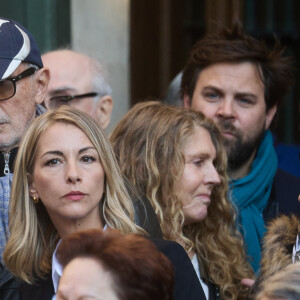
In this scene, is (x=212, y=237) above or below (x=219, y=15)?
below

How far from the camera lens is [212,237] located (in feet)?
14.1

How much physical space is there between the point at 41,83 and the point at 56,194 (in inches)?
26.2

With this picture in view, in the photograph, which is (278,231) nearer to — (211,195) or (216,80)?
(211,195)

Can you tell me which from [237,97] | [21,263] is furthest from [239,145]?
[21,263]

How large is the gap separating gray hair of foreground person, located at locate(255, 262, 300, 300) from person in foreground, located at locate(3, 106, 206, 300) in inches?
38.3

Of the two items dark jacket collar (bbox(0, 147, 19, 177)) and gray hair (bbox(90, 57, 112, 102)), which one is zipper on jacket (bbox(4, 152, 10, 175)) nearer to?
dark jacket collar (bbox(0, 147, 19, 177))

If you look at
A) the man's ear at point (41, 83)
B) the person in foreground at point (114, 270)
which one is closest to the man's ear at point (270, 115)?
the man's ear at point (41, 83)

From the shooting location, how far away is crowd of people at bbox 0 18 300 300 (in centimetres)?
283

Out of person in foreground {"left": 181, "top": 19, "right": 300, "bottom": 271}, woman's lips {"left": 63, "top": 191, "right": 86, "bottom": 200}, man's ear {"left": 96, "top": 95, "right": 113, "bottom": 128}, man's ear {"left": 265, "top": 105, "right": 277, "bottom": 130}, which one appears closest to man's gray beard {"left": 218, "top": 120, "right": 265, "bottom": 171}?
person in foreground {"left": 181, "top": 19, "right": 300, "bottom": 271}

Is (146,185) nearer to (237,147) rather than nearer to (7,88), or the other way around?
(7,88)

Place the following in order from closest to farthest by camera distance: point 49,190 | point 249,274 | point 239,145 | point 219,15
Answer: point 49,190 < point 249,274 < point 239,145 < point 219,15

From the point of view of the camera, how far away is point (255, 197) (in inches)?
187

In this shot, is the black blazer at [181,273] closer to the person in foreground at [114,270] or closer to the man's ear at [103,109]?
the person in foreground at [114,270]

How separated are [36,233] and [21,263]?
15 centimetres
